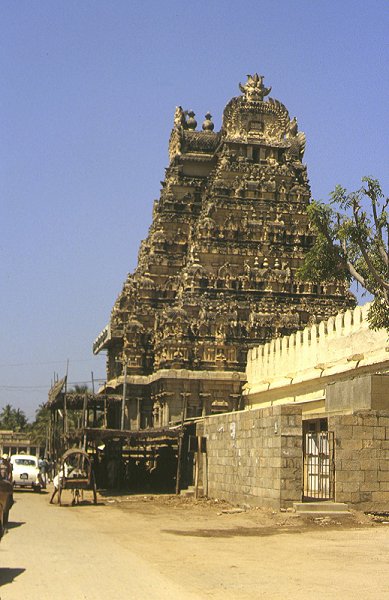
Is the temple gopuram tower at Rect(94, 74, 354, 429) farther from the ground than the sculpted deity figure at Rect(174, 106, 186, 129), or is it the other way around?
the sculpted deity figure at Rect(174, 106, 186, 129)

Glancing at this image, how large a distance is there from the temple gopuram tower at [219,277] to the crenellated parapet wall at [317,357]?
194 centimetres

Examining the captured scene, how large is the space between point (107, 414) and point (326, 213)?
25.9 meters

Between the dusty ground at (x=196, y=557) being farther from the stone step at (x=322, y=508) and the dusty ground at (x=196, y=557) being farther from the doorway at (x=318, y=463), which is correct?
the doorway at (x=318, y=463)

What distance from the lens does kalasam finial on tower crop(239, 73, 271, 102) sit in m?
48.8

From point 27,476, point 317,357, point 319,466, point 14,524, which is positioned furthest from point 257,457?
point 27,476

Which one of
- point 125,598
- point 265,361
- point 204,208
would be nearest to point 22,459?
point 265,361

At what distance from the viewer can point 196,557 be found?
14047 millimetres

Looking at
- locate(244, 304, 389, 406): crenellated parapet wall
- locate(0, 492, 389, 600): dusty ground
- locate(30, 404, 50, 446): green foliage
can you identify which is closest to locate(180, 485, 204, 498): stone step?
locate(244, 304, 389, 406): crenellated parapet wall

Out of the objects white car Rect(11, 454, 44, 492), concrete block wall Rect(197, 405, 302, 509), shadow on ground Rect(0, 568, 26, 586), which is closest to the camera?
shadow on ground Rect(0, 568, 26, 586)

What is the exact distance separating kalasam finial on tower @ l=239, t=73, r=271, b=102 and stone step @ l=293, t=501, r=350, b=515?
3265cm

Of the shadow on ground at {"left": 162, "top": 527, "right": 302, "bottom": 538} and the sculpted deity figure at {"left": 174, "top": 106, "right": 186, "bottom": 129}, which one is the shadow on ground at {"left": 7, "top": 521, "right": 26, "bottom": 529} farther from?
the sculpted deity figure at {"left": 174, "top": 106, "right": 186, "bottom": 129}

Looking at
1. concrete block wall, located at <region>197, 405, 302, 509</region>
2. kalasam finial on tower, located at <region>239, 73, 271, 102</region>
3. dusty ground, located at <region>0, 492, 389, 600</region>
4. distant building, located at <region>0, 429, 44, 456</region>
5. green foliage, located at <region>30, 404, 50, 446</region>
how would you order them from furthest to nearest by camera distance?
1. distant building, located at <region>0, 429, 44, 456</region>
2. green foliage, located at <region>30, 404, 50, 446</region>
3. kalasam finial on tower, located at <region>239, 73, 271, 102</region>
4. concrete block wall, located at <region>197, 405, 302, 509</region>
5. dusty ground, located at <region>0, 492, 389, 600</region>

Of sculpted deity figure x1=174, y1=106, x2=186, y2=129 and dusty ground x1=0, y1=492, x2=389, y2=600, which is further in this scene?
sculpted deity figure x1=174, y1=106, x2=186, y2=129

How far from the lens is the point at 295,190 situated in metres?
46.2
